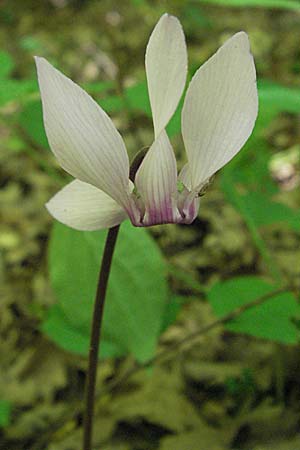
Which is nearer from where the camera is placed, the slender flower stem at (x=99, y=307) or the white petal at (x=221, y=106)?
the white petal at (x=221, y=106)

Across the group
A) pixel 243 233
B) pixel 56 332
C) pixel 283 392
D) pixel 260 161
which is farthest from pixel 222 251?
pixel 56 332

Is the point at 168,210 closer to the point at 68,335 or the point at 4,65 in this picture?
the point at 68,335

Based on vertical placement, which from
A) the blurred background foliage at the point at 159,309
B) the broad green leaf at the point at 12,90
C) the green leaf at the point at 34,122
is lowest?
the blurred background foliage at the point at 159,309

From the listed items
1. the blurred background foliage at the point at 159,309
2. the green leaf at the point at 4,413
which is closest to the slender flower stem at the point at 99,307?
the blurred background foliage at the point at 159,309

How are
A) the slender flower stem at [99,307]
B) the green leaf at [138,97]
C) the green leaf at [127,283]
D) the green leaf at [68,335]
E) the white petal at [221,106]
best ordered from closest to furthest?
the white petal at [221,106] < the slender flower stem at [99,307] < the green leaf at [127,283] < the green leaf at [68,335] < the green leaf at [138,97]

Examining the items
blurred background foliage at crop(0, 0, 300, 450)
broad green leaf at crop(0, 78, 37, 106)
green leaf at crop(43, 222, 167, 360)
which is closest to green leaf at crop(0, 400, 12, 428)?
blurred background foliage at crop(0, 0, 300, 450)

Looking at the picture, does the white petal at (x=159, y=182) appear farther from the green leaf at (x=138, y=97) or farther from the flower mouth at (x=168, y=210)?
the green leaf at (x=138, y=97)

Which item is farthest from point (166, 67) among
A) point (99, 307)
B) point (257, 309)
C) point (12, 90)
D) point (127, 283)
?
point (12, 90)

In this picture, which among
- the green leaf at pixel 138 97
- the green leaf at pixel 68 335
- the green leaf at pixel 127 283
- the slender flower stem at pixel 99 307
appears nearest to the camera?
the slender flower stem at pixel 99 307
